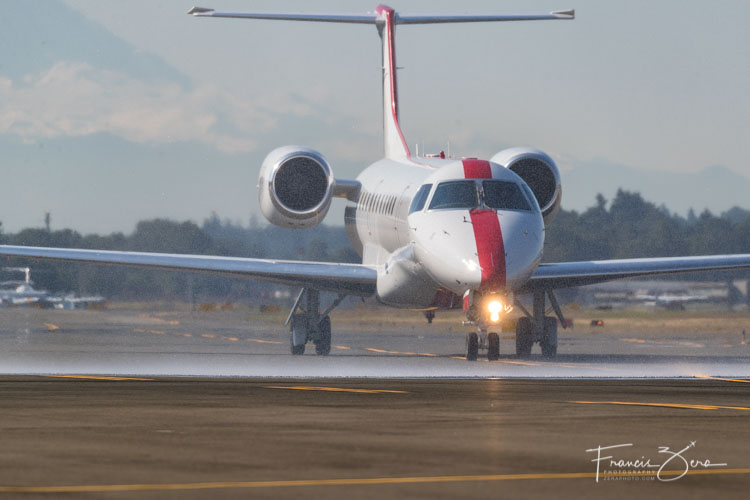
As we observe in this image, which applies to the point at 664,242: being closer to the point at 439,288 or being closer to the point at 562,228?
the point at 562,228

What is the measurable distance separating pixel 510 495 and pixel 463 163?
60.6 ft

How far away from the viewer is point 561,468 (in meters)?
8.60

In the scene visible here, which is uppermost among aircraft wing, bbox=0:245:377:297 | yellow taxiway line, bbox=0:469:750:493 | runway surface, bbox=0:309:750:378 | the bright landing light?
aircraft wing, bbox=0:245:377:297

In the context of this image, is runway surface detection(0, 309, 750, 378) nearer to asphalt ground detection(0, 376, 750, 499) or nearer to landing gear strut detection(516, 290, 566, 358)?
landing gear strut detection(516, 290, 566, 358)

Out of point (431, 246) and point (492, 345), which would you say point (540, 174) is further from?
point (492, 345)

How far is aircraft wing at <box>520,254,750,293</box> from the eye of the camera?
93.9 feet

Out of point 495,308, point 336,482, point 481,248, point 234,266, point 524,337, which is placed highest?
point 481,248

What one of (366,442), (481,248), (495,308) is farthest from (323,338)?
(366,442)

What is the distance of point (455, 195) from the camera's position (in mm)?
24766

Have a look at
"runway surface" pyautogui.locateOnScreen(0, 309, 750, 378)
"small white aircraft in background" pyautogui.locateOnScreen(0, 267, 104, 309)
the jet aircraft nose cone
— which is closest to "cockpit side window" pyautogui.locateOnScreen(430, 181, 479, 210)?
the jet aircraft nose cone

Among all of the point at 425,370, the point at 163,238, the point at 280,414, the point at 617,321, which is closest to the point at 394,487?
the point at 280,414

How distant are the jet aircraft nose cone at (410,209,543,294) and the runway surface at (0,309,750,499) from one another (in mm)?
1445

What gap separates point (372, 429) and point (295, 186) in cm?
2109

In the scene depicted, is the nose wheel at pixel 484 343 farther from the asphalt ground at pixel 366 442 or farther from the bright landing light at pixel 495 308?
the asphalt ground at pixel 366 442
